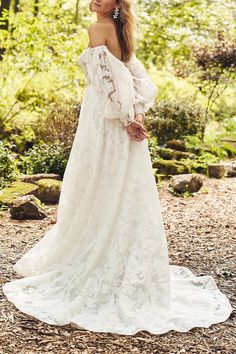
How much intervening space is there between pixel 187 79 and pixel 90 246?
31.5 ft

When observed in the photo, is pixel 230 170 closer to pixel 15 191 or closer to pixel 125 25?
pixel 15 191

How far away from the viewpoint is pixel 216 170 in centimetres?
883

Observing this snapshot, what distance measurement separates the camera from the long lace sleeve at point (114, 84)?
365cm

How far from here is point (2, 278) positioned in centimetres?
428

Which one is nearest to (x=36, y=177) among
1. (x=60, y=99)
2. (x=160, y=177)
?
(x=160, y=177)

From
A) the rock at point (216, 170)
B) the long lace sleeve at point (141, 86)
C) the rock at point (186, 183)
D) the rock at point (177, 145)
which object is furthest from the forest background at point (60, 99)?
the long lace sleeve at point (141, 86)

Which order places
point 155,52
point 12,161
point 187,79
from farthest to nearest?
point 155,52, point 187,79, point 12,161

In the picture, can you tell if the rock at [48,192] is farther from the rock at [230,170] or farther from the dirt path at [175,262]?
the rock at [230,170]

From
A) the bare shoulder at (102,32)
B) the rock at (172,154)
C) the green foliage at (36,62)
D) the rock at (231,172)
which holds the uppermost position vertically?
the bare shoulder at (102,32)

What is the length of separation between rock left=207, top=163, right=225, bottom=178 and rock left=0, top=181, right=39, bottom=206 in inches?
120

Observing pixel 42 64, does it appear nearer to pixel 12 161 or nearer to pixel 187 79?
pixel 12 161

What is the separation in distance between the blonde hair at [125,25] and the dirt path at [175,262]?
178 cm

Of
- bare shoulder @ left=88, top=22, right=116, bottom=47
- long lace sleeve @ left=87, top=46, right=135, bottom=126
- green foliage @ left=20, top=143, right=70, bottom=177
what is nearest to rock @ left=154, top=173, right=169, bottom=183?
green foliage @ left=20, top=143, right=70, bottom=177

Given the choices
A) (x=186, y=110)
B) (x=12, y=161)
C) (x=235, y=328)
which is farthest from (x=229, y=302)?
(x=186, y=110)
